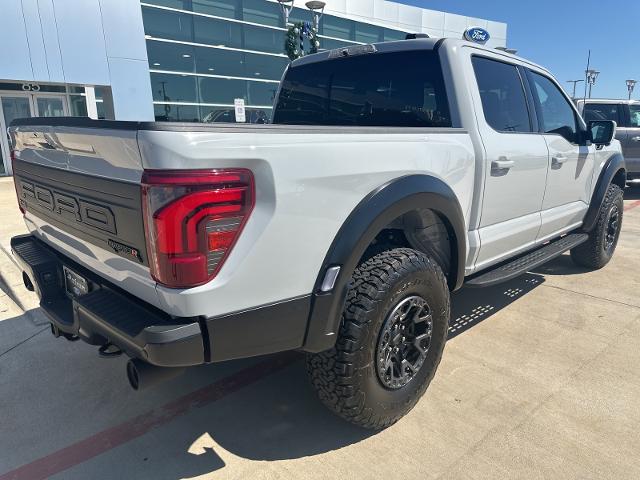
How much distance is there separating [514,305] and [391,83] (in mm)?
2185


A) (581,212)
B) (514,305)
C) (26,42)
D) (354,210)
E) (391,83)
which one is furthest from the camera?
(26,42)

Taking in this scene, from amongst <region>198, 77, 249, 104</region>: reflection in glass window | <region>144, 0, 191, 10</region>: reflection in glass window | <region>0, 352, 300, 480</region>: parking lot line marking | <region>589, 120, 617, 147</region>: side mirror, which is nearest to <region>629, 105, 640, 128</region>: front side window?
<region>589, 120, 617, 147</region>: side mirror

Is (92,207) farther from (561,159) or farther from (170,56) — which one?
(170,56)

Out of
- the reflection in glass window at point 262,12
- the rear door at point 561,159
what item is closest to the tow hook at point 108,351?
the rear door at point 561,159

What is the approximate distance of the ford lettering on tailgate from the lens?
6.49 ft

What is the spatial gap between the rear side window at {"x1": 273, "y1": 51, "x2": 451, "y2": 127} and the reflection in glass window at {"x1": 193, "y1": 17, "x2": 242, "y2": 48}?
1510cm

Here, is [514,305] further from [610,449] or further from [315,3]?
[315,3]

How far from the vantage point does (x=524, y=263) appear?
356 cm

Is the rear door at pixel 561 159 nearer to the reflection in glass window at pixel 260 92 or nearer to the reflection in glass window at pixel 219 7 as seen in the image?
the reflection in glass window at pixel 219 7

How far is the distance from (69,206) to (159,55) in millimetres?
15826

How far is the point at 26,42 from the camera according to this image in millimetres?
12633

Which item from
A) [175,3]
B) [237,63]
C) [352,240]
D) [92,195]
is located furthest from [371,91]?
[237,63]

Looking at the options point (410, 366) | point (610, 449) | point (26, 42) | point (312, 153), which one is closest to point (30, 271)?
point (312, 153)

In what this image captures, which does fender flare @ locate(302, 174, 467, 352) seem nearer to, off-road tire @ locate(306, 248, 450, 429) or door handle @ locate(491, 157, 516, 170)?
off-road tire @ locate(306, 248, 450, 429)
